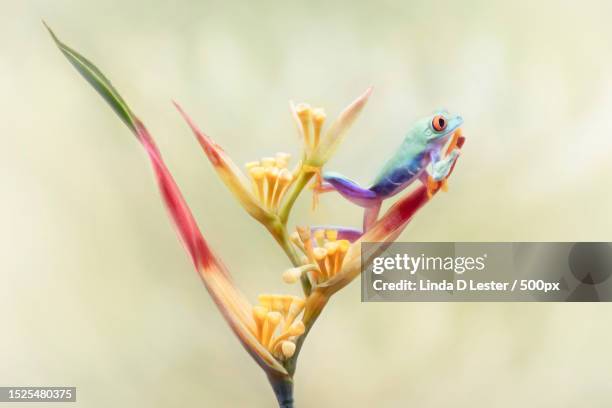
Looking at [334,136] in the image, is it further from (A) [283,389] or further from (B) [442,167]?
(A) [283,389]

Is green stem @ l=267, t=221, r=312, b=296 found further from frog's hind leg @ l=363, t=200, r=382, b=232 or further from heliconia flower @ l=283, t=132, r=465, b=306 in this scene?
frog's hind leg @ l=363, t=200, r=382, b=232

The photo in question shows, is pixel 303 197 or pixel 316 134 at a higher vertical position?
pixel 316 134

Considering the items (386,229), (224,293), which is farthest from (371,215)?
(224,293)

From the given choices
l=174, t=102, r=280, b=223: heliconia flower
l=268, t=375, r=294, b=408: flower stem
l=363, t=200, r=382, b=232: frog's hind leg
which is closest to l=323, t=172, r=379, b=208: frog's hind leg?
l=363, t=200, r=382, b=232: frog's hind leg

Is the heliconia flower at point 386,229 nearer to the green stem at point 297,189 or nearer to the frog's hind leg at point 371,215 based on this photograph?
the frog's hind leg at point 371,215

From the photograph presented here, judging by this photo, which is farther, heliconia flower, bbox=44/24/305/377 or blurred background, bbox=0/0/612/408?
blurred background, bbox=0/0/612/408

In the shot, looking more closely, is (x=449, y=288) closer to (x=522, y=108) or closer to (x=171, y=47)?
(x=522, y=108)

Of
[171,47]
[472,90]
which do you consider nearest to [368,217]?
[472,90]
